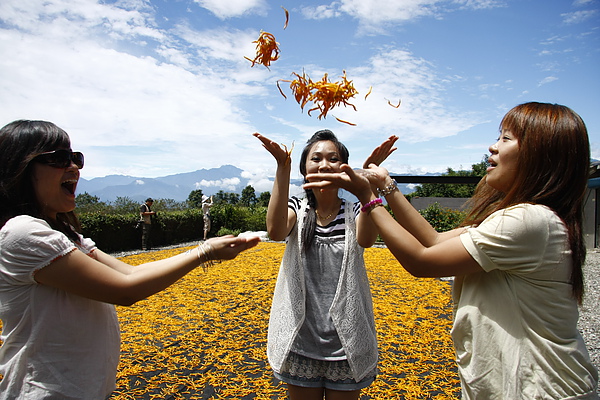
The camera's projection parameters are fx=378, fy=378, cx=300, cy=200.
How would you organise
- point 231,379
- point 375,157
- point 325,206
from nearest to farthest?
point 375,157 < point 325,206 < point 231,379

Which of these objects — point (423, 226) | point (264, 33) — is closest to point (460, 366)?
point (423, 226)

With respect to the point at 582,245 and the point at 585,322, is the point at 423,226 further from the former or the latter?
the point at 585,322

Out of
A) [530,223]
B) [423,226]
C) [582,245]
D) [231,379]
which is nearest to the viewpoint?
[530,223]

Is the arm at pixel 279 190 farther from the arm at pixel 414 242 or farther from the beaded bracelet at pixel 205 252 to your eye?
the beaded bracelet at pixel 205 252

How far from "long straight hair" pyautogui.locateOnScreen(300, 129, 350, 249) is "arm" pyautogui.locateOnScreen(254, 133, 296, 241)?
0.51 ft

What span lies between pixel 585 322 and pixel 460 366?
577 cm

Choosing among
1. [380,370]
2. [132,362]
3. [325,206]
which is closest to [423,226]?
[325,206]

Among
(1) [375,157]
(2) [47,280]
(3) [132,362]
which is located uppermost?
(1) [375,157]

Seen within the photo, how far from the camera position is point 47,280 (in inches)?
60.1

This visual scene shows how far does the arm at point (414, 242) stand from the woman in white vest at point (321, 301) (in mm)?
433

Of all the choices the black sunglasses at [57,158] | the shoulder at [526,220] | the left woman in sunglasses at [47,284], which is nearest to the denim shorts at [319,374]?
the left woman in sunglasses at [47,284]

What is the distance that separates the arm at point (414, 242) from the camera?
1607mm

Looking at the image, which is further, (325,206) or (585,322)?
(585,322)

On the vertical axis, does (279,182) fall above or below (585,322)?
above
